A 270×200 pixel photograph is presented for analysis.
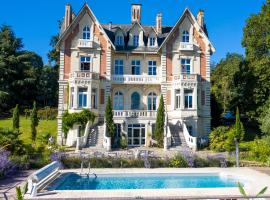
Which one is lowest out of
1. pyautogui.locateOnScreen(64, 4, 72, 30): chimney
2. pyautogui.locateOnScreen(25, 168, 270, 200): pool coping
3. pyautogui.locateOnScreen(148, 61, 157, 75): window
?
pyautogui.locateOnScreen(25, 168, 270, 200): pool coping

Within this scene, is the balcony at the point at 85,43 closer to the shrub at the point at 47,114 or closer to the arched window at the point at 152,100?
the arched window at the point at 152,100

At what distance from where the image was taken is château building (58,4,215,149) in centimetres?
3005

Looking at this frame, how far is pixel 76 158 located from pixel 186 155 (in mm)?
6932

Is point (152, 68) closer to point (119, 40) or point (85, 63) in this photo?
point (119, 40)

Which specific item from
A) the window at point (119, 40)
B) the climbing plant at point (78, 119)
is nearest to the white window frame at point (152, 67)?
the window at point (119, 40)

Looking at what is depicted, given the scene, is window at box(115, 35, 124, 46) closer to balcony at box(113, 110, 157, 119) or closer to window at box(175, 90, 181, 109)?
balcony at box(113, 110, 157, 119)

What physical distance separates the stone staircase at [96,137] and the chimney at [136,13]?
13697 mm

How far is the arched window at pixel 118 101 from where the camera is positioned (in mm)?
32781

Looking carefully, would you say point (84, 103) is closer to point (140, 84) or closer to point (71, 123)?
point (71, 123)

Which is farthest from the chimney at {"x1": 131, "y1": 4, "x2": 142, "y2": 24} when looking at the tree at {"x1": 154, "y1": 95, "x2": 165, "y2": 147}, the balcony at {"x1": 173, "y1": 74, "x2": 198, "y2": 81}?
the tree at {"x1": 154, "y1": 95, "x2": 165, "y2": 147}

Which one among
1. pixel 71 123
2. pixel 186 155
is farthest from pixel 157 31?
pixel 186 155

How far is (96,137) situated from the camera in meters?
28.2

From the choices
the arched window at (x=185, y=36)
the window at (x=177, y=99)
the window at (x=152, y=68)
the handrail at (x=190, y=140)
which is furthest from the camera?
the window at (x=152, y=68)

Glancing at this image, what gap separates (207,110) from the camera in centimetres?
3188
